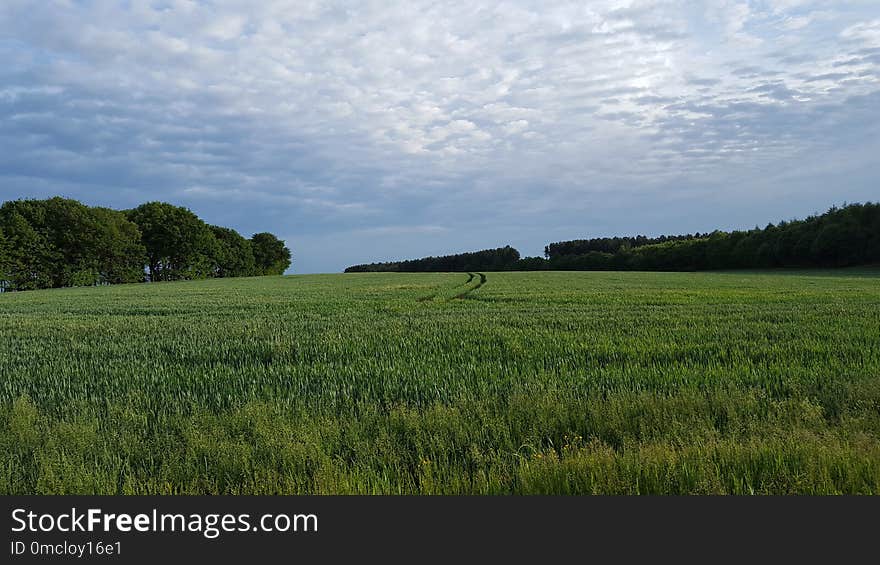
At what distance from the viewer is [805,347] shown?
9047 mm

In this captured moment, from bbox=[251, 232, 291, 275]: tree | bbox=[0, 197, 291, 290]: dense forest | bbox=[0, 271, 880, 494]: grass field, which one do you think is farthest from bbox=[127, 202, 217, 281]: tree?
bbox=[0, 271, 880, 494]: grass field

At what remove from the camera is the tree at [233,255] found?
3846 inches

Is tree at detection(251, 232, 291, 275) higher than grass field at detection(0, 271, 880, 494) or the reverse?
higher

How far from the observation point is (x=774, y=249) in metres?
93.1

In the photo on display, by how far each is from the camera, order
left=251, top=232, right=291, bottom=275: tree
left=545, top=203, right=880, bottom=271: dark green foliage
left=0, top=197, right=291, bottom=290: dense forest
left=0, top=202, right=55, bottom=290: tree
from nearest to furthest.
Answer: left=0, top=202, right=55, bottom=290: tree < left=0, top=197, right=291, bottom=290: dense forest < left=545, top=203, right=880, bottom=271: dark green foliage < left=251, top=232, right=291, bottom=275: tree

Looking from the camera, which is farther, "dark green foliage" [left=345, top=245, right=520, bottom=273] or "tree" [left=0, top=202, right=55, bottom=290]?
"dark green foliage" [left=345, top=245, right=520, bottom=273]

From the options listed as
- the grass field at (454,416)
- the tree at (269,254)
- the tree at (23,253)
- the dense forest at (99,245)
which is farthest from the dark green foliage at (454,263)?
the grass field at (454,416)

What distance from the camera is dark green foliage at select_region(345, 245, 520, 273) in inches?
6053

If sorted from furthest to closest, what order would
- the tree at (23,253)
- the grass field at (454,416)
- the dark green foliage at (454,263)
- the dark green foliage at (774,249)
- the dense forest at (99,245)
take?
the dark green foliage at (454,263) < the dark green foliage at (774,249) < the dense forest at (99,245) < the tree at (23,253) < the grass field at (454,416)

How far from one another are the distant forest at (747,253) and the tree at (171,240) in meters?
72.8

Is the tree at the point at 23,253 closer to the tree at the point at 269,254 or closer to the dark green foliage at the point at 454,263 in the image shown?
the tree at the point at 269,254

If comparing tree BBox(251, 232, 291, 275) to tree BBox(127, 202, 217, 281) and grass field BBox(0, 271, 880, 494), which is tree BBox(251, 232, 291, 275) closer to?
tree BBox(127, 202, 217, 281)

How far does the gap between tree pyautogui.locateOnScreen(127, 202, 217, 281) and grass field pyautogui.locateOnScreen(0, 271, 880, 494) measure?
82000mm

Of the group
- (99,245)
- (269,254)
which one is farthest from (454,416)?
(269,254)
